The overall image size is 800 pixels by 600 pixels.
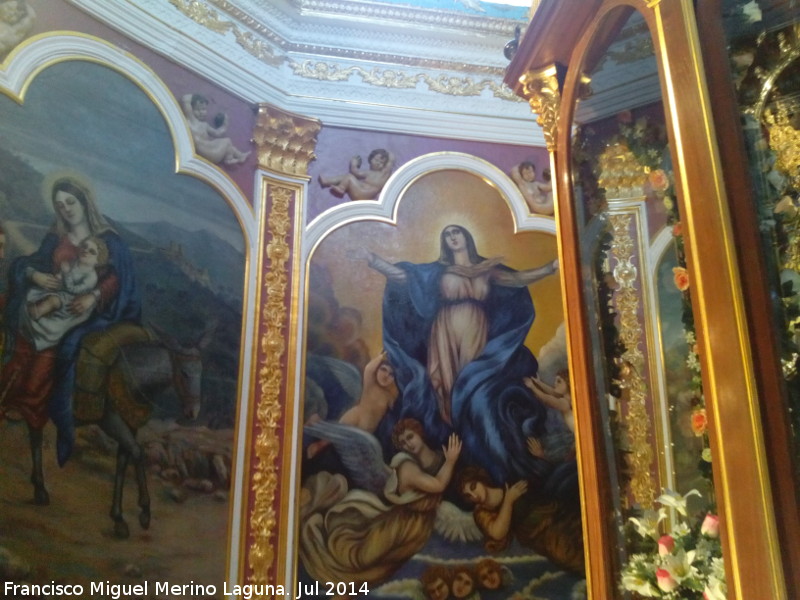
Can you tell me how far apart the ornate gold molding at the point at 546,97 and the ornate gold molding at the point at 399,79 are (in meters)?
3.21

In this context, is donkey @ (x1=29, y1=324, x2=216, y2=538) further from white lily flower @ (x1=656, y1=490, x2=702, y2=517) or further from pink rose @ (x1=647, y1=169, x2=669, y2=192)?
pink rose @ (x1=647, y1=169, x2=669, y2=192)

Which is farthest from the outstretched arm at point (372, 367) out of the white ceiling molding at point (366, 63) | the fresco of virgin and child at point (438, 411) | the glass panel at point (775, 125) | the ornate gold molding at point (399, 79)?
the glass panel at point (775, 125)

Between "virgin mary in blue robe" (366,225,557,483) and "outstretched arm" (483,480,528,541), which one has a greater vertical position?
"virgin mary in blue robe" (366,225,557,483)

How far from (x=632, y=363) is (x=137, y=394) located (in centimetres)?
339

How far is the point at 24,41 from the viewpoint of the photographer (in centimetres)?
471

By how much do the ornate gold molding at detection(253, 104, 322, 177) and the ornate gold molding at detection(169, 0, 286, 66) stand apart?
0.54 m

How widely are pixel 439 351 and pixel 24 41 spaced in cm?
389

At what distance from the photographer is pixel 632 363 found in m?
2.92

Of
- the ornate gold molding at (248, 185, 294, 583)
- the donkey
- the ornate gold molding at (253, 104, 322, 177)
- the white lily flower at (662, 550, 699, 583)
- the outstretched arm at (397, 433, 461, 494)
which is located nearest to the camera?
the white lily flower at (662, 550, 699, 583)

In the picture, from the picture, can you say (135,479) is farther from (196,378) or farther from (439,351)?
(439,351)

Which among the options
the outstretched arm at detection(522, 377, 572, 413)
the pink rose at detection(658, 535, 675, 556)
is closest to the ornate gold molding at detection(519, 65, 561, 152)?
the pink rose at detection(658, 535, 675, 556)

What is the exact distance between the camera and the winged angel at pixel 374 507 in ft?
17.9

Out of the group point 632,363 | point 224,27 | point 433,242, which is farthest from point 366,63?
point 632,363

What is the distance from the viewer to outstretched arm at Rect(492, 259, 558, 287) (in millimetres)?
6535
